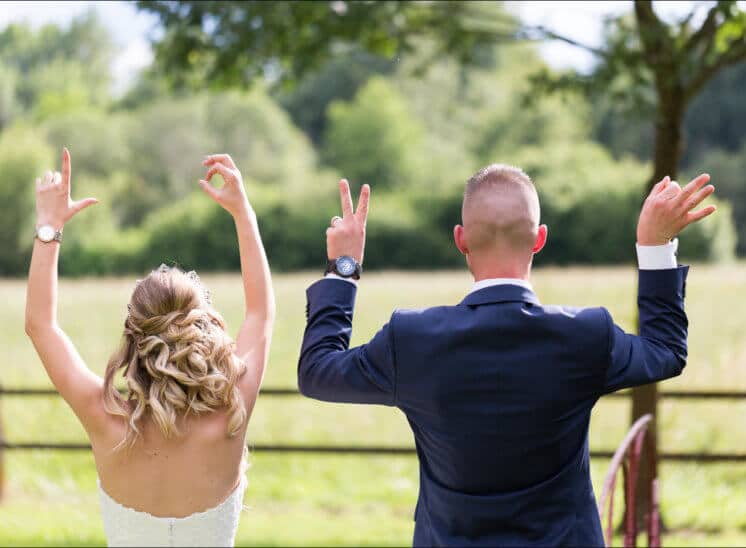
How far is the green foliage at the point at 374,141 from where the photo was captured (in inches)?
1490

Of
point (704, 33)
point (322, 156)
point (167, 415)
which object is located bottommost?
point (167, 415)

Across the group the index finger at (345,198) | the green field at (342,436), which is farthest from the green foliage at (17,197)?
the index finger at (345,198)

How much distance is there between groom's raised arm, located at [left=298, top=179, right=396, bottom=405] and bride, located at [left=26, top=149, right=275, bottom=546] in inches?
11.5

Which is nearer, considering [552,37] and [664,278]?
[664,278]

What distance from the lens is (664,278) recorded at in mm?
2031

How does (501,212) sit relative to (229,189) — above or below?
below

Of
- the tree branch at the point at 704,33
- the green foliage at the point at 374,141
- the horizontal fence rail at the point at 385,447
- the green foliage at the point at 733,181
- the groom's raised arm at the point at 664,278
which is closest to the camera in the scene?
the groom's raised arm at the point at 664,278

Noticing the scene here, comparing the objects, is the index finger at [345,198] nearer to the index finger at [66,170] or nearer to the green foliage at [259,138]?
the index finger at [66,170]

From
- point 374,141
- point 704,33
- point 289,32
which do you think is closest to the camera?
point 704,33

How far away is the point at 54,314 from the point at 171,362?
0.36 meters

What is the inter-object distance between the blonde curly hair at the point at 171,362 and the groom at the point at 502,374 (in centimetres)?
29

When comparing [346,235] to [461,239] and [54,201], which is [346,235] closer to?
[461,239]

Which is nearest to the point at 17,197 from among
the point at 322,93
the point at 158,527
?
the point at 322,93

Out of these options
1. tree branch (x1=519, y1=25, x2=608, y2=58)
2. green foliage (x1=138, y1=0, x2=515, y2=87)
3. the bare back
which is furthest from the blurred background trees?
the bare back
